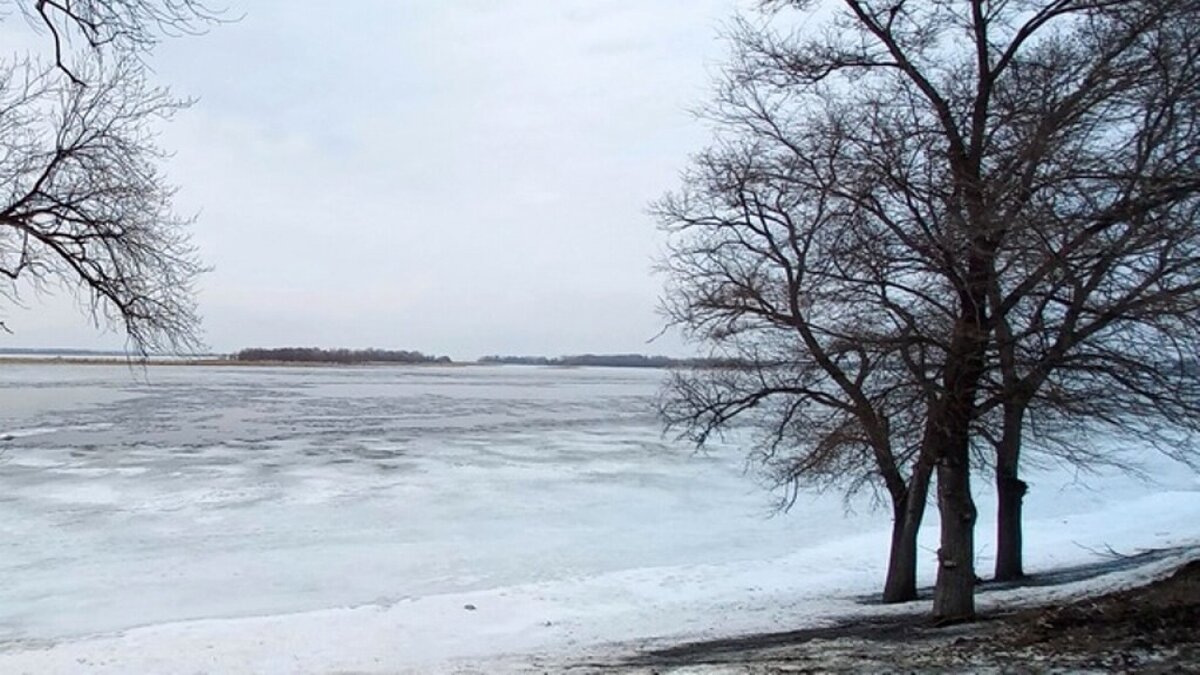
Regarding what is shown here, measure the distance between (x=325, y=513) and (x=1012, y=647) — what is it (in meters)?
16.0

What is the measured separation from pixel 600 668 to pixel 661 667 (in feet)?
2.22

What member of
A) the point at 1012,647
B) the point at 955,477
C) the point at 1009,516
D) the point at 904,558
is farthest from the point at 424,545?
the point at 1012,647

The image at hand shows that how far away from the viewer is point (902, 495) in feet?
47.9

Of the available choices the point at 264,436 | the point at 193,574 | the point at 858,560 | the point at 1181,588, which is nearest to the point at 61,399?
the point at 264,436

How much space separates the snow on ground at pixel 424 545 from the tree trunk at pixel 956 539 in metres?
1.57

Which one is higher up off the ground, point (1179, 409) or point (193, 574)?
point (1179, 409)

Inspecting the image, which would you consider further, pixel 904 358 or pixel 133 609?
pixel 133 609

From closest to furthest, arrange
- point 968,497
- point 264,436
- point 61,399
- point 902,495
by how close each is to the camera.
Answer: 1. point 968,497
2. point 902,495
3. point 264,436
4. point 61,399

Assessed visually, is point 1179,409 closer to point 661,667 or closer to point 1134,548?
point 661,667

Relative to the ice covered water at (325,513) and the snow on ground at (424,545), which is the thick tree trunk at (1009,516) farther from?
the ice covered water at (325,513)

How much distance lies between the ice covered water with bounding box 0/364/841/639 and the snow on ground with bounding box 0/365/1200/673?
8 centimetres

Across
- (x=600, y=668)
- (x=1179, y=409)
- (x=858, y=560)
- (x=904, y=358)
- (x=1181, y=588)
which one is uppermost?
(x=904, y=358)

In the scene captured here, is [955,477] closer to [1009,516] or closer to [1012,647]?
[1012,647]

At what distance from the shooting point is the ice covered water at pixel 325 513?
14.7m
